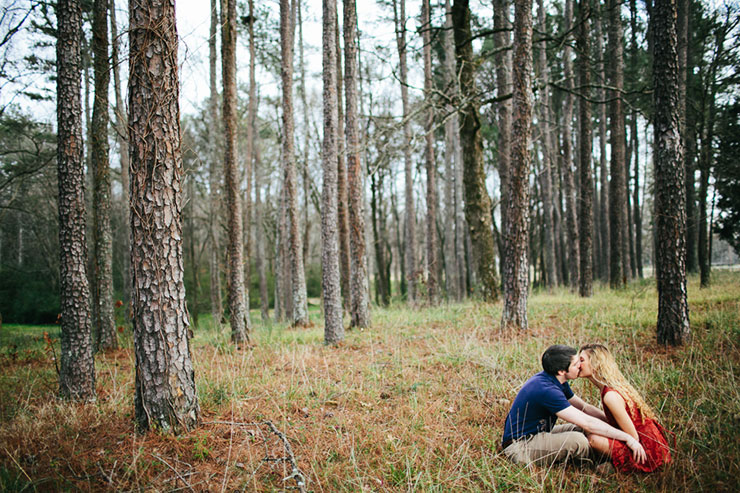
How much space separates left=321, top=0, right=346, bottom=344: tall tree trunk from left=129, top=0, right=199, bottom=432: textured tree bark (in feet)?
12.8

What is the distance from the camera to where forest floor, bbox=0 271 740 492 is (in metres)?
2.97

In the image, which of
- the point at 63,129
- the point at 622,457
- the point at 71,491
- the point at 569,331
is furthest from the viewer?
the point at 569,331

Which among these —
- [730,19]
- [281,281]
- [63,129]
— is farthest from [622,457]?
[281,281]

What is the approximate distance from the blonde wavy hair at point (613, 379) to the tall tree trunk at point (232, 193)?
6505mm

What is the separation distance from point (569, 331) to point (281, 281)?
39.8ft

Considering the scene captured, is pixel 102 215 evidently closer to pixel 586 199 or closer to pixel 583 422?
pixel 583 422

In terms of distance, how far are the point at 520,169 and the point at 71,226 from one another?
23.0ft

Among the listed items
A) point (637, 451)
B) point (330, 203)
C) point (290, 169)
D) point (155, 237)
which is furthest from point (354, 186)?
point (637, 451)

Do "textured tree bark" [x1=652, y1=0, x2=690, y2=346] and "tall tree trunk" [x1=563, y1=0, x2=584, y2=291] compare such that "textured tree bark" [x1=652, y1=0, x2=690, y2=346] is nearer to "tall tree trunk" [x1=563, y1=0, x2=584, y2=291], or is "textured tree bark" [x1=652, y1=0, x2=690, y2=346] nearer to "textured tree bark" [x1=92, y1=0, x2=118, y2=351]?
"tall tree trunk" [x1=563, y1=0, x2=584, y2=291]

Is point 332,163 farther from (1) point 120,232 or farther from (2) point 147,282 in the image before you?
(1) point 120,232

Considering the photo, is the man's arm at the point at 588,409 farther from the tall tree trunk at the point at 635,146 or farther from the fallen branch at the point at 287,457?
the tall tree trunk at the point at 635,146

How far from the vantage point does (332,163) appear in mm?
7891

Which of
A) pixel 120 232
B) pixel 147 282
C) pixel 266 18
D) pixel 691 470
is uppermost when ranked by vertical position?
pixel 266 18

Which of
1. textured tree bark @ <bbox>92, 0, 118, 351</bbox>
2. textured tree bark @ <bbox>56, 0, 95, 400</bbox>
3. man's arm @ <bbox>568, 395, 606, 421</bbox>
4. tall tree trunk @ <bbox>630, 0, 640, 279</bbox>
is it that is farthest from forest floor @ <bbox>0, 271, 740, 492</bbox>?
tall tree trunk @ <bbox>630, 0, 640, 279</bbox>
